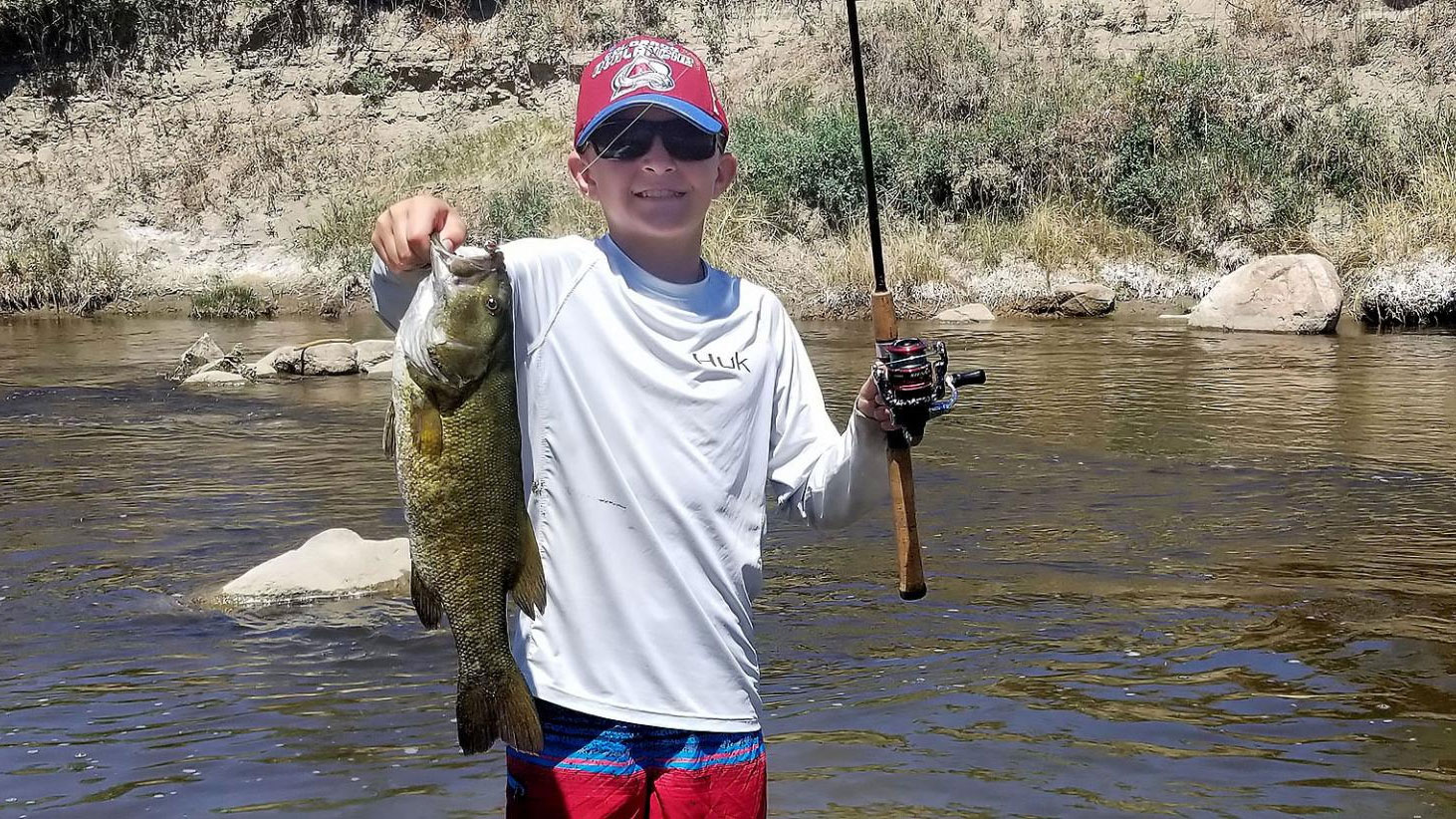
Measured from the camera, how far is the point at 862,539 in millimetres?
8016

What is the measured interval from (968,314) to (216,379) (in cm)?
927

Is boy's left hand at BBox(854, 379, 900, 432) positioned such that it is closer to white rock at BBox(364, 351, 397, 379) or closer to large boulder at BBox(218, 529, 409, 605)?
large boulder at BBox(218, 529, 409, 605)

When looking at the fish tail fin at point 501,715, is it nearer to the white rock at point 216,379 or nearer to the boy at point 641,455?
the boy at point 641,455

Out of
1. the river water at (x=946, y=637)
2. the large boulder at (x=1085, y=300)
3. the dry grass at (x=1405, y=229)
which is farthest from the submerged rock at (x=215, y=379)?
the dry grass at (x=1405, y=229)

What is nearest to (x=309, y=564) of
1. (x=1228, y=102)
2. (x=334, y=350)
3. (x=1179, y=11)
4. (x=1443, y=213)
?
(x=334, y=350)

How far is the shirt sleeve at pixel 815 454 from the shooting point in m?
2.82

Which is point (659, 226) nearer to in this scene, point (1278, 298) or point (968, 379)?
point (968, 379)

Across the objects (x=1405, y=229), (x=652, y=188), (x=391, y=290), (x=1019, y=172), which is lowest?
(x=1405, y=229)

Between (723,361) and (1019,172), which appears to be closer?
(723,361)

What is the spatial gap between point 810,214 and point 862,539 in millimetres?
14729

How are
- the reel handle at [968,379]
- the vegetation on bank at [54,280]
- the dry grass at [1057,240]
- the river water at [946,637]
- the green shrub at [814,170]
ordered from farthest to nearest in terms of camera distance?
the vegetation on bank at [54,280], the green shrub at [814,170], the dry grass at [1057,240], the river water at [946,637], the reel handle at [968,379]

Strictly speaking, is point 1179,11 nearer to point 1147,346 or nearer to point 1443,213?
point 1443,213

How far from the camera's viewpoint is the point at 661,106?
8.89ft

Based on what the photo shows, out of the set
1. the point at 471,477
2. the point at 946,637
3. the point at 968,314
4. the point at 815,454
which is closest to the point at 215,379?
the point at 968,314
